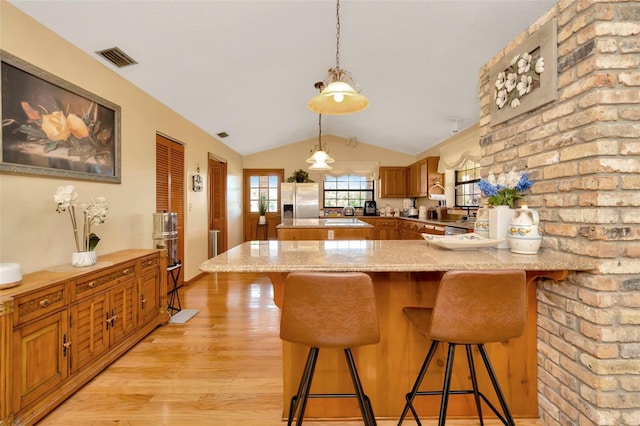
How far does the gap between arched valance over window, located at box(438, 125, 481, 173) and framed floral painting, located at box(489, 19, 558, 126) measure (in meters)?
2.93

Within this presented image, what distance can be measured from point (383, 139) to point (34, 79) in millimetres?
6009

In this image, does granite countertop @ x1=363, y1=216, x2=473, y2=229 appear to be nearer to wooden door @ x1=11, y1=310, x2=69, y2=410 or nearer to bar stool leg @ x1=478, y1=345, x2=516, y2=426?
bar stool leg @ x1=478, y1=345, x2=516, y2=426

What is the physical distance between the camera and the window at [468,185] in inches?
204

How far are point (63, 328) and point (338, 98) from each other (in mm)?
2193

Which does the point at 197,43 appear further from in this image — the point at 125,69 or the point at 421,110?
the point at 421,110

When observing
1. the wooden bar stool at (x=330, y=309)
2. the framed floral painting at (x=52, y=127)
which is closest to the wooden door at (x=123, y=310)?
the framed floral painting at (x=52, y=127)

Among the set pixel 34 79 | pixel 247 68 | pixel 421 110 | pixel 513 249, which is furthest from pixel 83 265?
pixel 421 110

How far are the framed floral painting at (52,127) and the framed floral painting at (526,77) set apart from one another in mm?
3010

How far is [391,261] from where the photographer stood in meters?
1.39

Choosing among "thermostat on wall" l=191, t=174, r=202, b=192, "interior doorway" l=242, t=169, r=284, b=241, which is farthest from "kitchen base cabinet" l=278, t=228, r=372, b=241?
"interior doorway" l=242, t=169, r=284, b=241

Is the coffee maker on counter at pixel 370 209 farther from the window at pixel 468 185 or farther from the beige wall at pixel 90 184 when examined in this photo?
the beige wall at pixel 90 184

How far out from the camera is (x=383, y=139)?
6.97 m

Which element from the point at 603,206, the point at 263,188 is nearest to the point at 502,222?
the point at 603,206

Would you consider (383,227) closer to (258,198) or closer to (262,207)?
(262,207)
